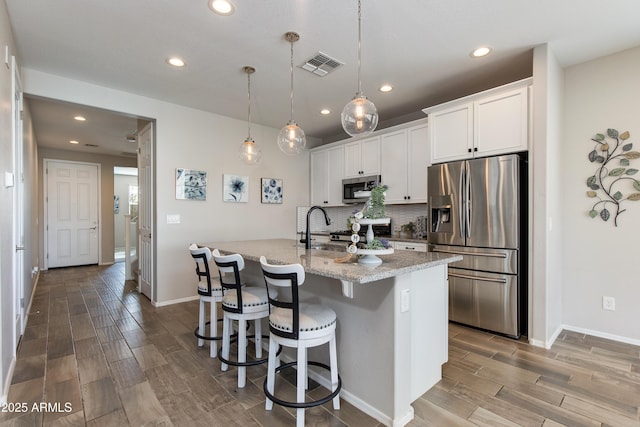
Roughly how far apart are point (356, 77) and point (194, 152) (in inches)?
100.0

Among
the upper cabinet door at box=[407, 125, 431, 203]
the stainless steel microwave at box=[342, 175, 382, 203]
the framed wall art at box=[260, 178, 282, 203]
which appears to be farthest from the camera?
the framed wall art at box=[260, 178, 282, 203]

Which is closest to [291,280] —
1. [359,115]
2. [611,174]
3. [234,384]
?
[234,384]

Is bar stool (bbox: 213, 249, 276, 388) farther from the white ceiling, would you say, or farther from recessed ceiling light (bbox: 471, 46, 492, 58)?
recessed ceiling light (bbox: 471, 46, 492, 58)

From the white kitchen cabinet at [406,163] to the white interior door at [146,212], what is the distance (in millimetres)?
3349

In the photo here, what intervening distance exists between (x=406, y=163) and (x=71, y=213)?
763 cm

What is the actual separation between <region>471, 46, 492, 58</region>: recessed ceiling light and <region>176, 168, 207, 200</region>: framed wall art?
3.67 metres

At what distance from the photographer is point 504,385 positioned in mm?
2135

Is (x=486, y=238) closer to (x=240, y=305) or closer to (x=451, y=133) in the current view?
(x=451, y=133)

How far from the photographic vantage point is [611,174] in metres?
2.90

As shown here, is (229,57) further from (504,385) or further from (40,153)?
(40,153)

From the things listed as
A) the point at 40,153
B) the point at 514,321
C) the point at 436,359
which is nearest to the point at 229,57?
the point at 436,359

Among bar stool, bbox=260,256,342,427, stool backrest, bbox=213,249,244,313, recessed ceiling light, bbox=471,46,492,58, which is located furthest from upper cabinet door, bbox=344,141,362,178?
bar stool, bbox=260,256,342,427

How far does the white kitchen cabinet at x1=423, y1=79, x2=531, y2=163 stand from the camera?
9.60ft

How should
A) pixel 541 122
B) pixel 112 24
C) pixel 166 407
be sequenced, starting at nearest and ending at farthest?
pixel 166 407 → pixel 112 24 → pixel 541 122
